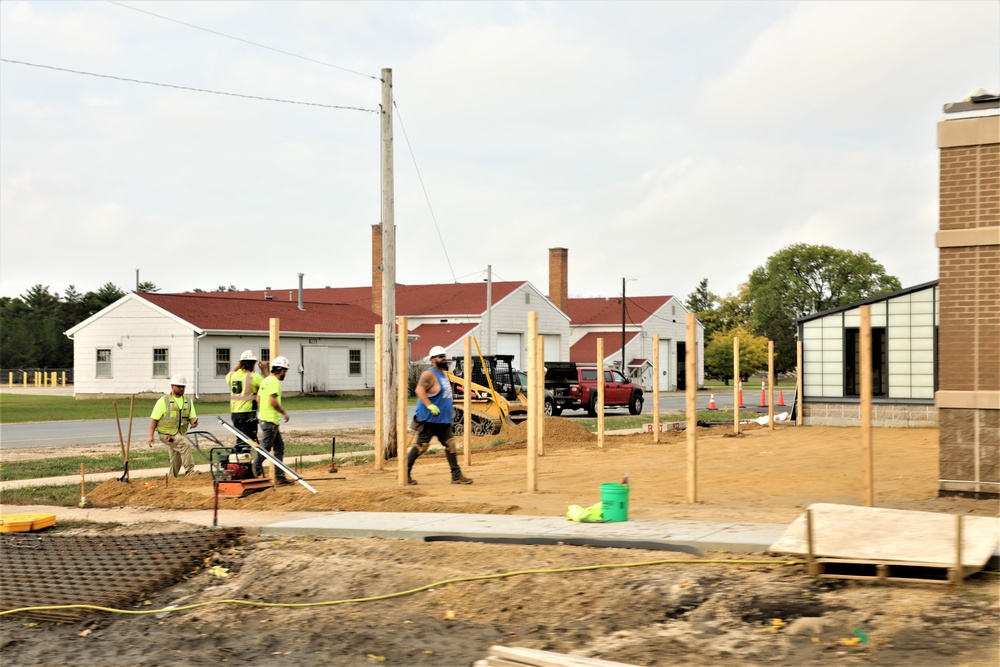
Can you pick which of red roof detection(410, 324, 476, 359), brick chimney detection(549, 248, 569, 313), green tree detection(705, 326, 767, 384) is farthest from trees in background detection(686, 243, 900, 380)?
red roof detection(410, 324, 476, 359)

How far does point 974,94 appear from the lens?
505 inches

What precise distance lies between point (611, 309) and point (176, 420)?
185 ft

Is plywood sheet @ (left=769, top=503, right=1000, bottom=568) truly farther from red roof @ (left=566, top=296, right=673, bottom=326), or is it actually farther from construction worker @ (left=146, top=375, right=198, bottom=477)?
red roof @ (left=566, top=296, right=673, bottom=326)

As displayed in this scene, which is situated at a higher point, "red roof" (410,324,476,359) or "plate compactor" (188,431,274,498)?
"red roof" (410,324,476,359)

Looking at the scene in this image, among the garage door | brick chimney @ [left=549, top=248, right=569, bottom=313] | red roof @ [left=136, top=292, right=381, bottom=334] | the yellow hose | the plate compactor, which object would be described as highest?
brick chimney @ [left=549, top=248, right=569, bottom=313]

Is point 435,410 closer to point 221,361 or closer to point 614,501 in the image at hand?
point 614,501

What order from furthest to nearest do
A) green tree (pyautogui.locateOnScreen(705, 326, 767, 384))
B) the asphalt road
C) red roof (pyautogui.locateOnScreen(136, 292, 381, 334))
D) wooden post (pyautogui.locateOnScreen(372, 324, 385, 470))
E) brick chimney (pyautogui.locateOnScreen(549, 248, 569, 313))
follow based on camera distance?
green tree (pyautogui.locateOnScreen(705, 326, 767, 384))
brick chimney (pyautogui.locateOnScreen(549, 248, 569, 313))
red roof (pyautogui.locateOnScreen(136, 292, 381, 334))
the asphalt road
wooden post (pyautogui.locateOnScreen(372, 324, 385, 470))

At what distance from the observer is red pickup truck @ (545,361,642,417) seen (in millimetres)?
36094

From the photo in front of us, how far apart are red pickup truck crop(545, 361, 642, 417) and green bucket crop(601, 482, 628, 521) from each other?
24.9 metres

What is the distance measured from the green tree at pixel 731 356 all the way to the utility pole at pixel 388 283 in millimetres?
57716

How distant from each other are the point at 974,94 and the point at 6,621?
12.0m

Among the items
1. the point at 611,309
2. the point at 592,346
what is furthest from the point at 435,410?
the point at 611,309

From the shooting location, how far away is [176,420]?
616 inches

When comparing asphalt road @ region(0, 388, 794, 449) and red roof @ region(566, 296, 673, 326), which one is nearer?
asphalt road @ region(0, 388, 794, 449)
